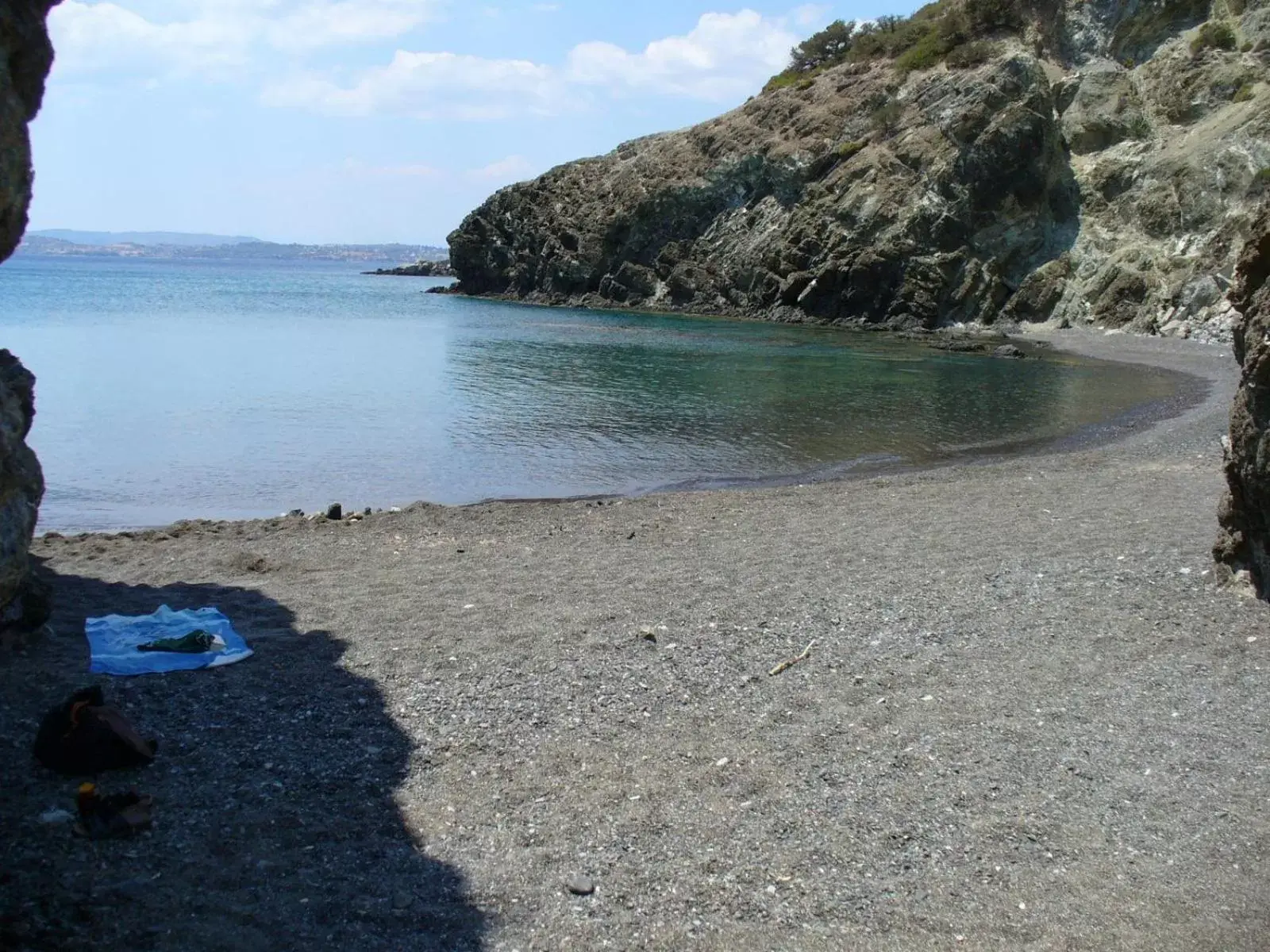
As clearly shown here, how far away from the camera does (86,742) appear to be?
20.3 feet

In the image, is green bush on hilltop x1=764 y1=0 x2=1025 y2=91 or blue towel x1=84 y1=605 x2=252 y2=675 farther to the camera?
green bush on hilltop x1=764 y1=0 x2=1025 y2=91

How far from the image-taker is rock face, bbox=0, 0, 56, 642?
600 cm

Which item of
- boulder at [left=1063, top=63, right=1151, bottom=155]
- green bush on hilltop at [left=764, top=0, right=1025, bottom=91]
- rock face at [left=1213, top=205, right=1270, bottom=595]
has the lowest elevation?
rock face at [left=1213, top=205, right=1270, bottom=595]

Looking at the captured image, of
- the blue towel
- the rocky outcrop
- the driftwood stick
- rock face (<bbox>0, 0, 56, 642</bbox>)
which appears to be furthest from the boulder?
the rocky outcrop

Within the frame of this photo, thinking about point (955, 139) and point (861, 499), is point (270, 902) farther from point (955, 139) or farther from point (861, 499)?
point (955, 139)

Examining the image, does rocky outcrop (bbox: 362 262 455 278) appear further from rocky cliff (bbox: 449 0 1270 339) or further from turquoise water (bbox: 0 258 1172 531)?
turquoise water (bbox: 0 258 1172 531)

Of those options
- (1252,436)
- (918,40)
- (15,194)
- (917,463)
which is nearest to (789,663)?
(1252,436)

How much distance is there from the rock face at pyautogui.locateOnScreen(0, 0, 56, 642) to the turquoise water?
27.3 feet

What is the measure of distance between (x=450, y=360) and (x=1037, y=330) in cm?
3015

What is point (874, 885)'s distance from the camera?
5.31m

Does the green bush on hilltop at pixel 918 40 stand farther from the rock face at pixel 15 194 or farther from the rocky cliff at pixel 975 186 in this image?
the rock face at pixel 15 194

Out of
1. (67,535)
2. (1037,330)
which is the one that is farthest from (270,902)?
(1037,330)

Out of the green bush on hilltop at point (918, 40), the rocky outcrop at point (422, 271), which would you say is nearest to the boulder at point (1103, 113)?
the green bush on hilltop at point (918, 40)

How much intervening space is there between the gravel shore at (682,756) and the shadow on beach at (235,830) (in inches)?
0.8
